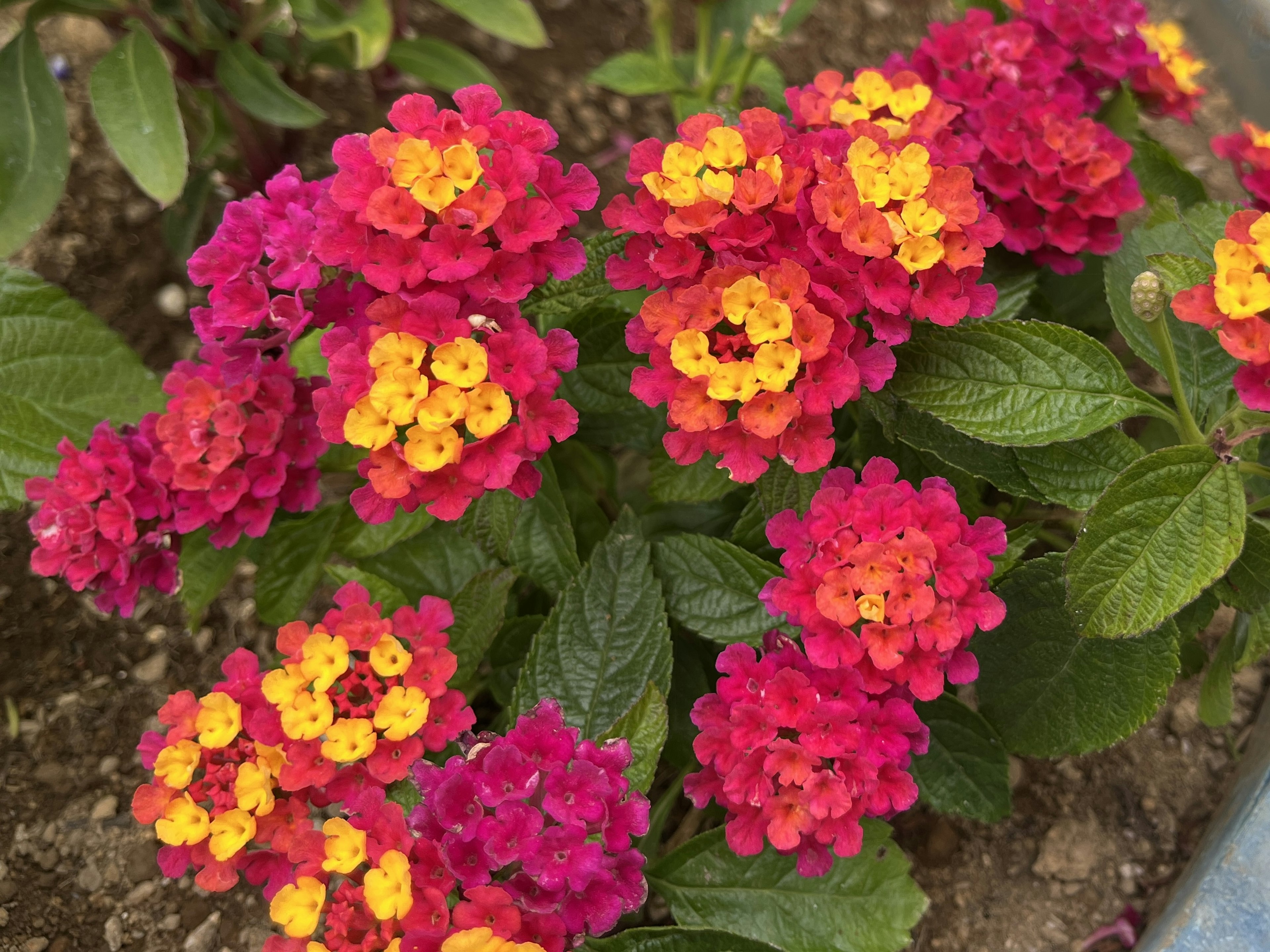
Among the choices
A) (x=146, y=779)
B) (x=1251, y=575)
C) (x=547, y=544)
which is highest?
(x=1251, y=575)

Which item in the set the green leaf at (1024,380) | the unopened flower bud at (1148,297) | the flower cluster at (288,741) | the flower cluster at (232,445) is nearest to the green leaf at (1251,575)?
the green leaf at (1024,380)

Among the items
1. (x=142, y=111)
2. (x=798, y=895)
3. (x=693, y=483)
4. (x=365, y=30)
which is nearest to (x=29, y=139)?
(x=142, y=111)

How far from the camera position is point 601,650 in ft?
4.61

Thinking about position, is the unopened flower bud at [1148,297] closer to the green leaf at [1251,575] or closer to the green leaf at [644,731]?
the green leaf at [1251,575]

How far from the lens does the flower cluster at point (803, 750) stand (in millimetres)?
1146

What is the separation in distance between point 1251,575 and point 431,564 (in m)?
1.14

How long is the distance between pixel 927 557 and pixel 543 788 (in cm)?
49

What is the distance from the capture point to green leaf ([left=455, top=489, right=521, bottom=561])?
1373 millimetres

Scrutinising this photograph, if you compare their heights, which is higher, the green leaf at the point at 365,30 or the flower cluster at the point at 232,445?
the green leaf at the point at 365,30

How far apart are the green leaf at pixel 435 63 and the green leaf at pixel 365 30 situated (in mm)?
152

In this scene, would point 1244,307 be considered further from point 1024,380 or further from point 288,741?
point 288,741

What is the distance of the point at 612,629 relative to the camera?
1.41m

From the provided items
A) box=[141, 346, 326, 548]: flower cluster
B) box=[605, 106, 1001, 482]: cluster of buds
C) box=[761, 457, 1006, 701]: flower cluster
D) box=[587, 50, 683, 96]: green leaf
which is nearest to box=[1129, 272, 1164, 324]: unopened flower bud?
box=[605, 106, 1001, 482]: cluster of buds

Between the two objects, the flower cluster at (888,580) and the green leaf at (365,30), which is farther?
the green leaf at (365,30)
